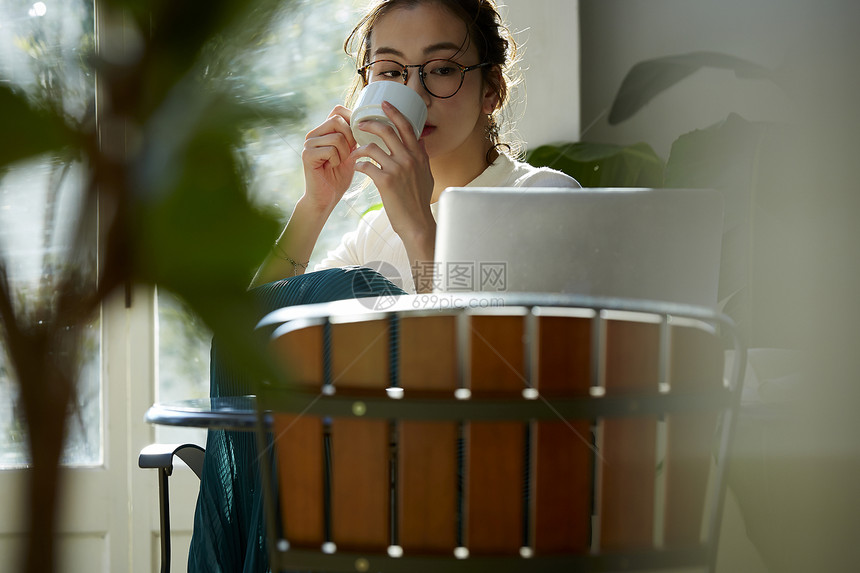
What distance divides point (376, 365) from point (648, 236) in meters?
0.35

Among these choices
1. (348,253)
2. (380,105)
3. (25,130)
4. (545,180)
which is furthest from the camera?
(348,253)

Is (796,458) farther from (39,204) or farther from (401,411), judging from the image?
(39,204)

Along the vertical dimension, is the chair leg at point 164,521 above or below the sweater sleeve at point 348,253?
below

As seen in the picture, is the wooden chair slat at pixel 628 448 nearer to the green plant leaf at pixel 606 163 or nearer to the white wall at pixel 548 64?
the green plant leaf at pixel 606 163

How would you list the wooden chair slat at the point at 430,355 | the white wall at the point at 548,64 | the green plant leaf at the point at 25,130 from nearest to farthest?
the green plant leaf at the point at 25,130, the wooden chair slat at the point at 430,355, the white wall at the point at 548,64

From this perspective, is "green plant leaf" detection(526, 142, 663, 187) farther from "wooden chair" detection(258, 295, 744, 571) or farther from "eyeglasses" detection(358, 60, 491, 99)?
"wooden chair" detection(258, 295, 744, 571)

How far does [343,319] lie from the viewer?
0.59 meters

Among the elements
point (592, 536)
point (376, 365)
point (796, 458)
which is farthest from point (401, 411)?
point (796, 458)

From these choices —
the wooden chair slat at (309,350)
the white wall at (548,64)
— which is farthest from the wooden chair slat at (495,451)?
the white wall at (548,64)

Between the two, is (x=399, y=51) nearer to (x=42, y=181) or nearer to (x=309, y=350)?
(x=309, y=350)

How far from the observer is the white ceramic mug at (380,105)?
4.23 feet

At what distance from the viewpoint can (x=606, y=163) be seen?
212 centimetres

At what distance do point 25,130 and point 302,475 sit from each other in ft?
1.73

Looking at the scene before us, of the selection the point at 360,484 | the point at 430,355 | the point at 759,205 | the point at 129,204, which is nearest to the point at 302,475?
the point at 360,484
